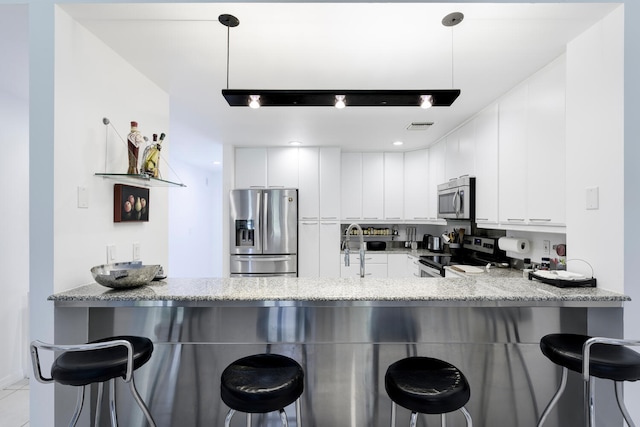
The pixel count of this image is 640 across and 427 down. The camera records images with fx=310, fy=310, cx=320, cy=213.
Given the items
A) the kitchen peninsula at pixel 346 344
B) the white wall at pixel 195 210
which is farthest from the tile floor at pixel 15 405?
the white wall at pixel 195 210

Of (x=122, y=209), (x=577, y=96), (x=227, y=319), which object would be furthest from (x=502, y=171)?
(x=122, y=209)

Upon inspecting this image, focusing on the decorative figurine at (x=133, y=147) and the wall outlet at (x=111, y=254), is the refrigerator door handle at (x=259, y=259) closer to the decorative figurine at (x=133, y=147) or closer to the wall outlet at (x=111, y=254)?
the wall outlet at (x=111, y=254)

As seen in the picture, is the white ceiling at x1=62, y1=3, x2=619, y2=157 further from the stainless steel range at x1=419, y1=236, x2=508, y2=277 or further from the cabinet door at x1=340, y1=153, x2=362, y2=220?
the cabinet door at x1=340, y1=153, x2=362, y2=220

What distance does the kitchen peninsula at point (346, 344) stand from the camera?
5.43ft

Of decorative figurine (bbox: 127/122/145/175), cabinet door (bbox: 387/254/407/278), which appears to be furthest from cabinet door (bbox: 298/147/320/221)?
decorative figurine (bbox: 127/122/145/175)

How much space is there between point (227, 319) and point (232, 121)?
2.25 meters

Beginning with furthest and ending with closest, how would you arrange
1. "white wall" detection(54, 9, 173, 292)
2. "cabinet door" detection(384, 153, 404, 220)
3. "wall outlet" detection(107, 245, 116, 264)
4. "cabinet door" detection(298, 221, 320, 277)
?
"cabinet door" detection(384, 153, 404, 220) < "cabinet door" detection(298, 221, 320, 277) < "wall outlet" detection(107, 245, 116, 264) < "white wall" detection(54, 9, 173, 292)

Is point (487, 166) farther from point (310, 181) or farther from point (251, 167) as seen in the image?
point (251, 167)

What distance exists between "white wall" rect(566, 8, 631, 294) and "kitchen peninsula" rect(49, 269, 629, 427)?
0.26m

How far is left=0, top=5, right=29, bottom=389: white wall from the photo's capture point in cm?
252

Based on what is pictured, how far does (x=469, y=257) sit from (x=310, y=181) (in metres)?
2.24

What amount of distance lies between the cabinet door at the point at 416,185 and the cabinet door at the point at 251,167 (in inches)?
83.3

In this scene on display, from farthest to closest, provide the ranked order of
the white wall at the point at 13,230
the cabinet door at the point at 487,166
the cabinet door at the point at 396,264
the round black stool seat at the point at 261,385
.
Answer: the cabinet door at the point at 396,264, the cabinet door at the point at 487,166, the white wall at the point at 13,230, the round black stool seat at the point at 261,385

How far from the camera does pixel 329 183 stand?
4.36m
